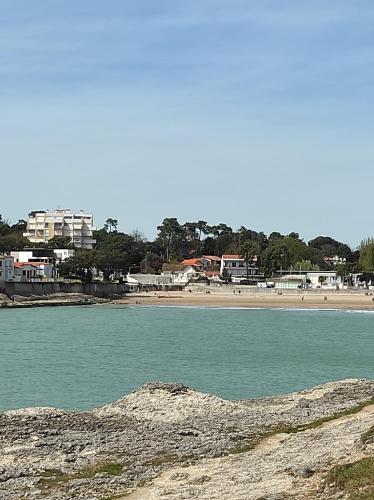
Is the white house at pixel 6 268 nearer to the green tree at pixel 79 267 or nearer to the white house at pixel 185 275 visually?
the green tree at pixel 79 267

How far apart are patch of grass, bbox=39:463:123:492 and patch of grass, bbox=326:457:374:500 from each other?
4.72 m

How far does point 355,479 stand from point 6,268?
107m

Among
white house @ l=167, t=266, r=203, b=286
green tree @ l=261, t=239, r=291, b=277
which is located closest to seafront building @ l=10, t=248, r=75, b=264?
white house @ l=167, t=266, r=203, b=286

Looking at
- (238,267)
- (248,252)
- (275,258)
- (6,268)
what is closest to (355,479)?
(6,268)

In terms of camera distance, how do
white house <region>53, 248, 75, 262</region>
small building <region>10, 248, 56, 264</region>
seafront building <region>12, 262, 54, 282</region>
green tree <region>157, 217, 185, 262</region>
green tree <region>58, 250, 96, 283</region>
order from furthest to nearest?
green tree <region>157, 217, 185, 262</region> → white house <region>53, 248, 75, 262</region> → small building <region>10, 248, 56, 264</region> → green tree <region>58, 250, 96, 283</region> → seafront building <region>12, 262, 54, 282</region>

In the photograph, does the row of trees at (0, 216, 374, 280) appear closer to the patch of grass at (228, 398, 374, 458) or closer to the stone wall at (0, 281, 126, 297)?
the stone wall at (0, 281, 126, 297)

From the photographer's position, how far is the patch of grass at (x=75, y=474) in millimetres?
16814

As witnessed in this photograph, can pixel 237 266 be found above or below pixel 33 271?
above

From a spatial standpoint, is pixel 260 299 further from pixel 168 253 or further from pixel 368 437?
pixel 368 437

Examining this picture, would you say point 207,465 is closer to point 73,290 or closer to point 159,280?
point 73,290

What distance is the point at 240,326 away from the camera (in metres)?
78.9

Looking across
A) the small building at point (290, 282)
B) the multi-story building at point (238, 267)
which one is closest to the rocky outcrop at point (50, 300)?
the small building at point (290, 282)

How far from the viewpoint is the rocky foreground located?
49.9 feet

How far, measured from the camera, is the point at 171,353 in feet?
177
